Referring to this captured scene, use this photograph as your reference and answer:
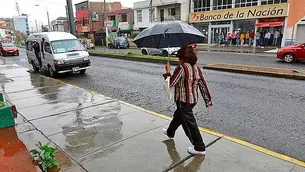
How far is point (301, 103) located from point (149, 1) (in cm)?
3496

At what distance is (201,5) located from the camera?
31312mm

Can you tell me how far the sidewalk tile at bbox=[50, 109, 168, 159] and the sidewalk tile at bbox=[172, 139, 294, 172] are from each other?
141cm

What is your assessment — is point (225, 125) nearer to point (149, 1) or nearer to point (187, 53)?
point (187, 53)

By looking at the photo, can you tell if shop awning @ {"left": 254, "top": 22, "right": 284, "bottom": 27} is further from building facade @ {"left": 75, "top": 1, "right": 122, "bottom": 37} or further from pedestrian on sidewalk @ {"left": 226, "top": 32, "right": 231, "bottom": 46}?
building facade @ {"left": 75, "top": 1, "right": 122, "bottom": 37}

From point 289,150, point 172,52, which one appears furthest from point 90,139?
point 172,52

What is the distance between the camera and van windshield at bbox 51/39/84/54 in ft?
36.7

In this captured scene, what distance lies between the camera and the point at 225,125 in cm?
488

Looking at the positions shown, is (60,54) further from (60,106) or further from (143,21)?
(143,21)

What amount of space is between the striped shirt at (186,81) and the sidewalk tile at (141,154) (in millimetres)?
896

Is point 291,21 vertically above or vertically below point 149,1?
below

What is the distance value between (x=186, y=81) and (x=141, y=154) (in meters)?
1.33

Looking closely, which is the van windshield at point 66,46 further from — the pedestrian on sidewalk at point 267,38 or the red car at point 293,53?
the pedestrian on sidewalk at point 267,38

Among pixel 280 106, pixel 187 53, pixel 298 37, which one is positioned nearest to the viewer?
pixel 187 53

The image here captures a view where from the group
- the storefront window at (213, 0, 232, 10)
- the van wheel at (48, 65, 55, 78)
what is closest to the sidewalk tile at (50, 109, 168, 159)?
the van wheel at (48, 65, 55, 78)
